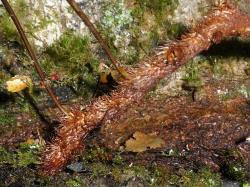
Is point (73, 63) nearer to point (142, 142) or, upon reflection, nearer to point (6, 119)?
point (6, 119)

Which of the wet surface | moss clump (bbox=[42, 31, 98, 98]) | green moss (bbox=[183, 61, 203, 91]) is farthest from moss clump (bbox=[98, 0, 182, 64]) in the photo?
the wet surface

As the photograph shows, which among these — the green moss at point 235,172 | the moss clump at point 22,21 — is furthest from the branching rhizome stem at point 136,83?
the moss clump at point 22,21

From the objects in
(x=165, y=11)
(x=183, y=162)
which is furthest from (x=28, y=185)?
(x=165, y=11)

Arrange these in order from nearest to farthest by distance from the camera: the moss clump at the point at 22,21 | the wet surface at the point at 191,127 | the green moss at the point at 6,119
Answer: the wet surface at the point at 191,127
the green moss at the point at 6,119
the moss clump at the point at 22,21

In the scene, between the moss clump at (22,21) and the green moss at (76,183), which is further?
the moss clump at (22,21)

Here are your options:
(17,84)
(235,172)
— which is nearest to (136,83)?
(235,172)

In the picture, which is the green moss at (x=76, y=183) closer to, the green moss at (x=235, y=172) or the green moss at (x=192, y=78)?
the green moss at (x=235, y=172)
